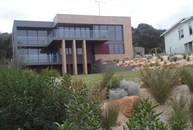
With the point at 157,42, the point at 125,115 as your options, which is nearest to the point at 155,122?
the point at 125,115

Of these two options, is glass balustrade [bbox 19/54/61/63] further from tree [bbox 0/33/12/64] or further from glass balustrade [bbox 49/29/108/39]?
tree [bbox 0/33/12/64]

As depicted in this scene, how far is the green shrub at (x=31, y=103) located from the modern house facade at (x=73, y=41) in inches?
1323

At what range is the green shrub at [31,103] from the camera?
6.93 meters

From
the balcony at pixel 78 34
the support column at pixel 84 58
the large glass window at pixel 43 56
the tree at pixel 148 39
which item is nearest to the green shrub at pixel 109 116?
the balcony at pixel 78 34

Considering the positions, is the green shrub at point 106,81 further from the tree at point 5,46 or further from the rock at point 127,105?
the tree at point 5,46

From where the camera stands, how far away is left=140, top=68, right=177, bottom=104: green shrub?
9523 mm

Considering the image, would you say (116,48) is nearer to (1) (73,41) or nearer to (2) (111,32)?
(2) (111,32)

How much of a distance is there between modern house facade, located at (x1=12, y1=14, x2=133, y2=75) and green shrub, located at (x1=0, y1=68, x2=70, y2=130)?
110 ft

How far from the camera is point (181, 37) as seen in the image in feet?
155

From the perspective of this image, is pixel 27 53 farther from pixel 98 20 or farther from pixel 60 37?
pixel 98 20

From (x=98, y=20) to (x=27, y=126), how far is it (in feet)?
134

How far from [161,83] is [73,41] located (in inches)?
1314

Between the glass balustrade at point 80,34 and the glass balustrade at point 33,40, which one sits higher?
the glass balustrade at point 80,34

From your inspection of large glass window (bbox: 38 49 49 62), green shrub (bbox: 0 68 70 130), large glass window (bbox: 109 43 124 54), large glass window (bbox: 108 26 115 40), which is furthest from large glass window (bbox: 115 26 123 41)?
green shrub (bbox: 0 68 70 130)
